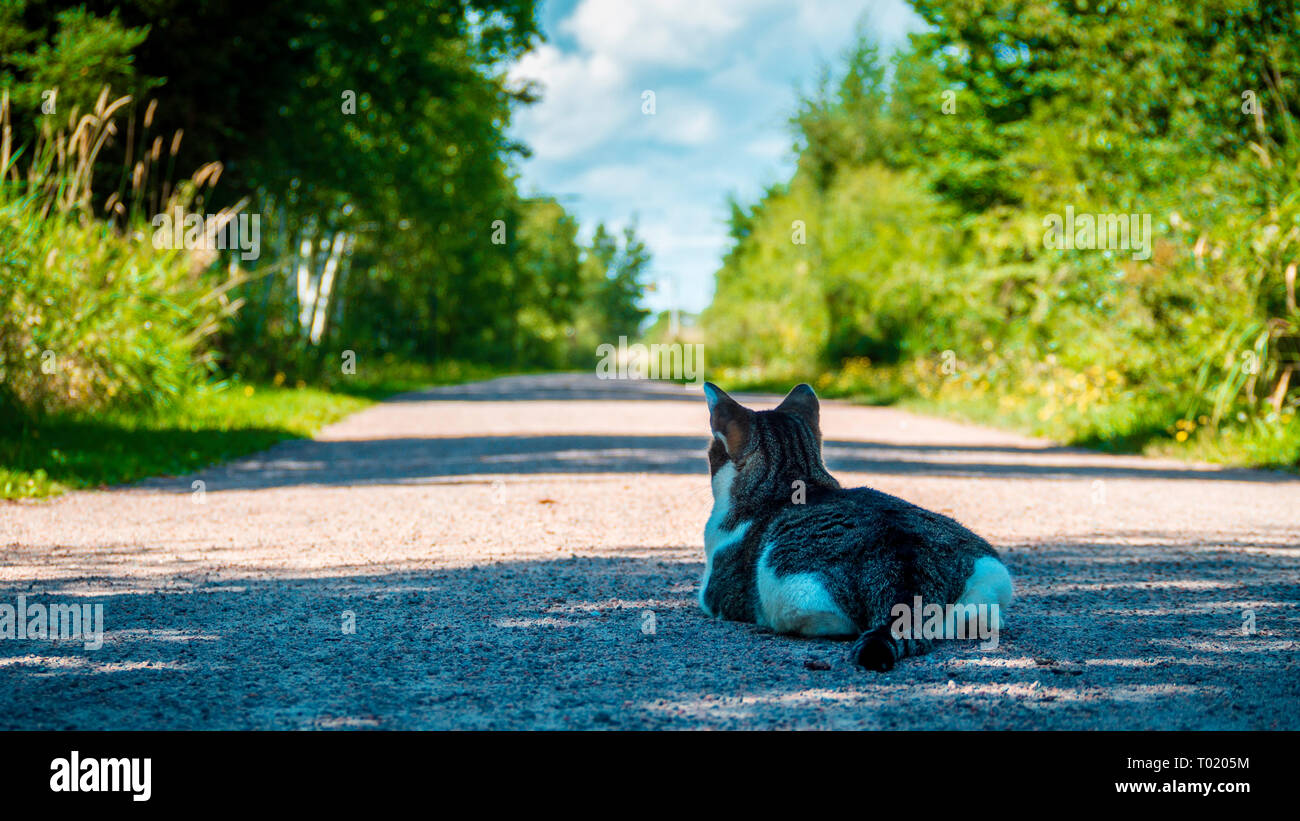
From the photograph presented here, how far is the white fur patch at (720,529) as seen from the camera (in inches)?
174

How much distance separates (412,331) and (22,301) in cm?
3757

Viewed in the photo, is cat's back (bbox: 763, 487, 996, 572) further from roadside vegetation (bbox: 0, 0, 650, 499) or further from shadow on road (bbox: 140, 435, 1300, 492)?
roadside vegetation (bbox: 0, 0, 650, 499)

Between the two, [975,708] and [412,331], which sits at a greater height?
[412,331]

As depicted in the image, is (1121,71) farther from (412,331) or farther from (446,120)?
(412,331)

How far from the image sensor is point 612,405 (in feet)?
71.1

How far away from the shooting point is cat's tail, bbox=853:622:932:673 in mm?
3479

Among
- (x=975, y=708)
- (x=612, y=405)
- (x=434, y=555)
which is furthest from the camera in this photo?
(x=612, y=405)

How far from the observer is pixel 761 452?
4621 millimetres

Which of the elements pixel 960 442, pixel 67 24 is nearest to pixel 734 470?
pixel 960 442

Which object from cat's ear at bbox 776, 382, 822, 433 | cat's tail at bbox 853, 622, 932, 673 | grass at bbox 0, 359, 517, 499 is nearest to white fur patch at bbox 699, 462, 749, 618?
cat's ear at bbox 776, 382, 822, 433

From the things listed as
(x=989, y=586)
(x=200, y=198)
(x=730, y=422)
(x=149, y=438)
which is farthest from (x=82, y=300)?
(x=989, y=586)

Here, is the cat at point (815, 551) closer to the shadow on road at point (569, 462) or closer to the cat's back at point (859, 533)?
the cat's back at point (859, 533)

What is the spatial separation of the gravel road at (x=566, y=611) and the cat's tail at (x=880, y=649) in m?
0.05

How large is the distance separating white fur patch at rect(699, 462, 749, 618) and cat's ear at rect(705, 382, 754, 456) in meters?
0.10
